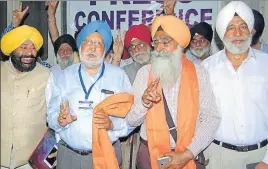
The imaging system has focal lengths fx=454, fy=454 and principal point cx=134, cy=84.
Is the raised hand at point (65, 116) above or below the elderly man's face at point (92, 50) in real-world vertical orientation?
below

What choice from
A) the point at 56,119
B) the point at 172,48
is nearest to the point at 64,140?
the point at 56,119

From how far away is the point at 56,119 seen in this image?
382cm

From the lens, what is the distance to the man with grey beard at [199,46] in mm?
5371

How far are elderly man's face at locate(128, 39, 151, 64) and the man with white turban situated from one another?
1.33 metres

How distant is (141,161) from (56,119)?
0.80 m

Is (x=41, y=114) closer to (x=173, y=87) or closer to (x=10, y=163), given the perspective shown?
(x=10, y=163)

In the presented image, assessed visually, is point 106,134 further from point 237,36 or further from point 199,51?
point 199,51

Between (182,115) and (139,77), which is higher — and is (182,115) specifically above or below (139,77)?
below

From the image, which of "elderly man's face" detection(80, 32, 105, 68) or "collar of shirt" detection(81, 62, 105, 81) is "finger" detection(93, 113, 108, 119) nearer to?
"collar of shirt" detection(81, 62, 105, 81)

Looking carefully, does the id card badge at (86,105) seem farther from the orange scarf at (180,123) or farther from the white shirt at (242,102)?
the white shirt at (242,102)

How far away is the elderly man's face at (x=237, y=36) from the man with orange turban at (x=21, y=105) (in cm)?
170

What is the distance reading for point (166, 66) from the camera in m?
3.68

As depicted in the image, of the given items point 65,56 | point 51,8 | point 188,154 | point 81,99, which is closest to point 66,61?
point 65,56

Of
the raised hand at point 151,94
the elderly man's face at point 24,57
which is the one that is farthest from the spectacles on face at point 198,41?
the raised hand at point 151,94
